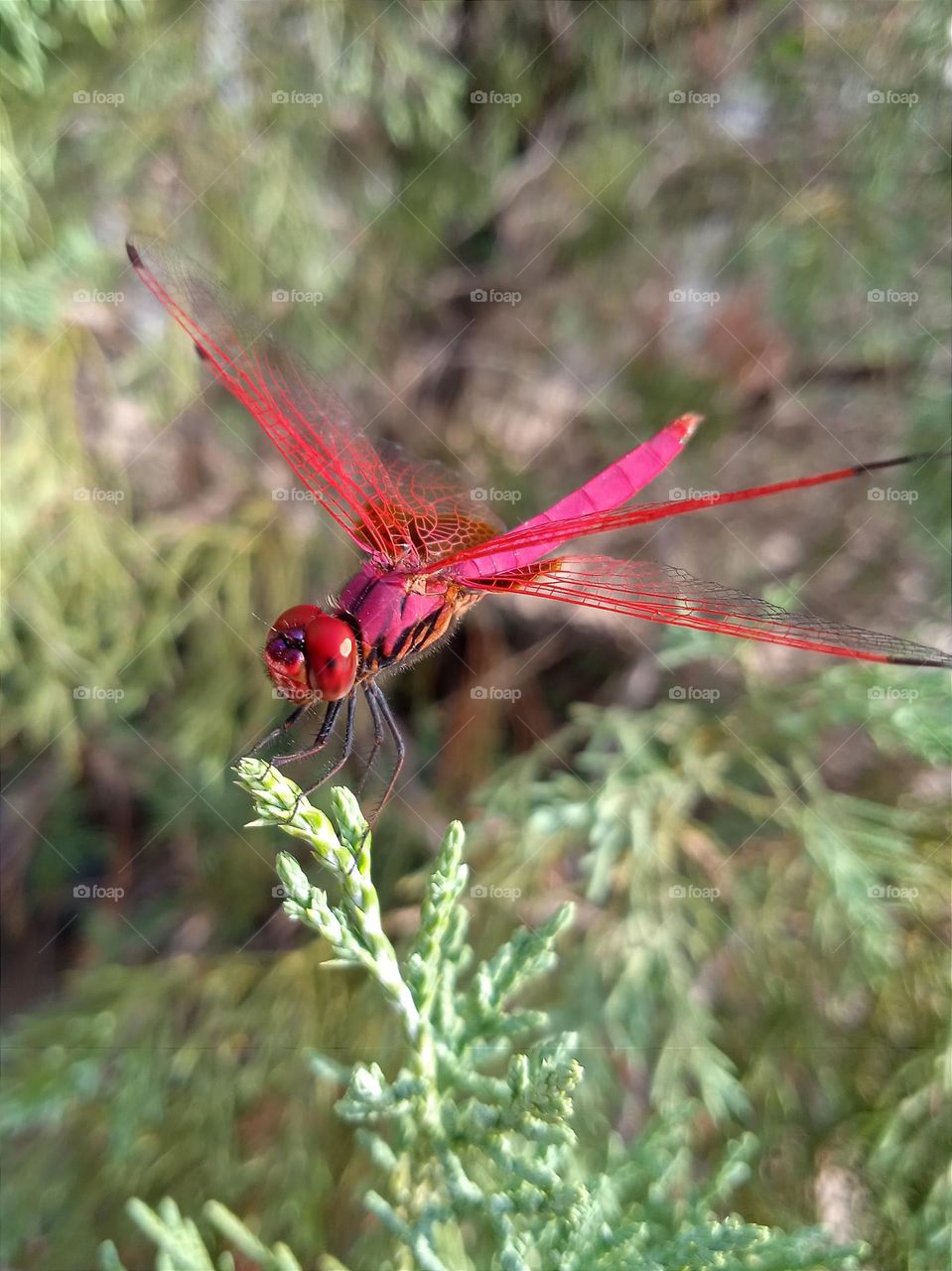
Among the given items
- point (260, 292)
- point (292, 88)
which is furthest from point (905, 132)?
point (260, 292)

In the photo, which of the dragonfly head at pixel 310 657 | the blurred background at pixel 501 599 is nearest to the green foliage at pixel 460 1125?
the dragonfly head at pixel 310 657

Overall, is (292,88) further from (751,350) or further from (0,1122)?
(0,1122)

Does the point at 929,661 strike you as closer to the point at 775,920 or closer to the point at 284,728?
the point at 284,728

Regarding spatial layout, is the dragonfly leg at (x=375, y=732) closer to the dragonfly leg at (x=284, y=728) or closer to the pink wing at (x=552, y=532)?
the dragonfly leg at (x=284, y=728)

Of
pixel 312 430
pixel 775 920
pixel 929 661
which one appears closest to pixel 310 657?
pixel 312 430

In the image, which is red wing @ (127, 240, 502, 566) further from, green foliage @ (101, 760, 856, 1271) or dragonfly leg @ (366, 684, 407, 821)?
green foliage @ (101, 760, 856, 1271)
